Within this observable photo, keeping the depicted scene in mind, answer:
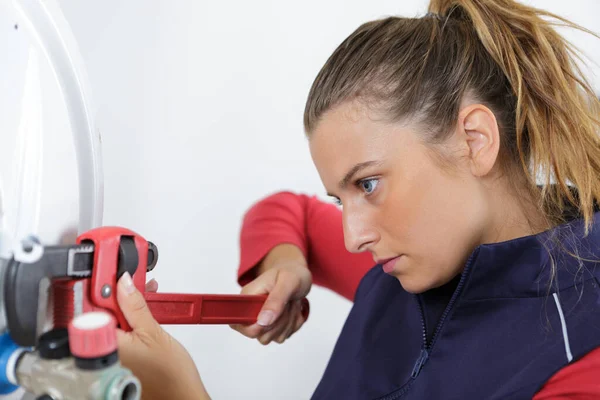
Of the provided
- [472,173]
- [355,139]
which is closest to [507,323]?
[472,173]

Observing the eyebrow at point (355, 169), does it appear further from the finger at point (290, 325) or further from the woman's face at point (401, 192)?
the finger at point (290, 325)

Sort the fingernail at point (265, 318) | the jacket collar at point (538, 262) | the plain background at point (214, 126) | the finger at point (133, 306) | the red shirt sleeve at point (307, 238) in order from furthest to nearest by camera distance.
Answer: the plain background at point (214, 126), the red shirt sleeve at point (307, 238), the fingernail at point (265, 318), the jacket collar at point (538, 262), the finger at point (133, 306)

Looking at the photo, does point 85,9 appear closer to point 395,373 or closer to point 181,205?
point 181,205

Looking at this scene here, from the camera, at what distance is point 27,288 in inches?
22.4

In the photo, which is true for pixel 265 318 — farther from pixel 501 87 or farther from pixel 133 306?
pixel 501 87

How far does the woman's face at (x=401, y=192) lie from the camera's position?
81 cm

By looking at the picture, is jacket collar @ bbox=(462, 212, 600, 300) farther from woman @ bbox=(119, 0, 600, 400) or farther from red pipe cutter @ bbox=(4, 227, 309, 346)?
red pipe cutter @ bbox=(4, 227, 309, 346)

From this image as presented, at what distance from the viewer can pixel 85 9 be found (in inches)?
50.4

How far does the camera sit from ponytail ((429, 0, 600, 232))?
829mm

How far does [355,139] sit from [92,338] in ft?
1.45

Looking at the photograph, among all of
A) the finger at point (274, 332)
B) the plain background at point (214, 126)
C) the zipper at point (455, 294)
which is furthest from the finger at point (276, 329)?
the plain background at point (214, 126)

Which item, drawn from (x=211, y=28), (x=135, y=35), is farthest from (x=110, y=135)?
(x=211, y=28)

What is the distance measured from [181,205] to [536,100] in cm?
84

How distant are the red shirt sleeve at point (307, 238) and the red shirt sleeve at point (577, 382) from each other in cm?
52
